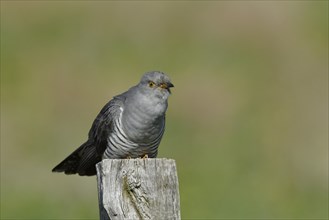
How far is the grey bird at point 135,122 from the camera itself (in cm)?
546

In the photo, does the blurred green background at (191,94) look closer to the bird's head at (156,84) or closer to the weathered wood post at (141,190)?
the bird's head at (156,84)

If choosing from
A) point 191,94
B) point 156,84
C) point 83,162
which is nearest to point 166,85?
point 156,84

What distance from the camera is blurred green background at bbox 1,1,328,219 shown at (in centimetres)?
980

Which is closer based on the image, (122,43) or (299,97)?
(299,97)

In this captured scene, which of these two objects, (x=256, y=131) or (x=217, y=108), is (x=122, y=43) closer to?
(x=217, y=108)

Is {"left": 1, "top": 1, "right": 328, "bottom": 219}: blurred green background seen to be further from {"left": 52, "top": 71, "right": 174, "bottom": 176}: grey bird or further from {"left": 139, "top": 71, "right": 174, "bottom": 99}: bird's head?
{"left": 139, "top": 71, "right": 174, "bottom": 99}: bird's head

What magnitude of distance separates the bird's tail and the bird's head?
2.21 feet

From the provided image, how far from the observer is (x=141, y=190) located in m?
4.06

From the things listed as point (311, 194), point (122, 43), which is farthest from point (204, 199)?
point (122, 43)

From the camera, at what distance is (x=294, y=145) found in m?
11.5

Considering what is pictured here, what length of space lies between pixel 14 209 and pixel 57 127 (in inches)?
78.9

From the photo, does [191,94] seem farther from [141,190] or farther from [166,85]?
[141,190]

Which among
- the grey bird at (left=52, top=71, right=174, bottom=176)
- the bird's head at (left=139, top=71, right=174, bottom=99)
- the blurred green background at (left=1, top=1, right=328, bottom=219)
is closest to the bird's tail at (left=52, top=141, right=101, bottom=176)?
the grey bird at (left=52, top=71, right=174, bottom=176)

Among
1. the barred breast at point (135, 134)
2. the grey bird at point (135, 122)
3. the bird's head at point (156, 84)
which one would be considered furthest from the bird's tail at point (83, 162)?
the bird's head at point (156, 84)
